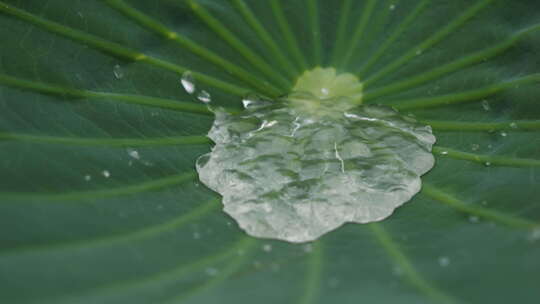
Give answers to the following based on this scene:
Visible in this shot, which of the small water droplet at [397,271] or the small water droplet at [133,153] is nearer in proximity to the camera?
the small water droplet at [397,271]

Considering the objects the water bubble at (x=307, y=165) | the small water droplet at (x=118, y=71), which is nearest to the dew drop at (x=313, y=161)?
the water bubble at (x=307, y=165)

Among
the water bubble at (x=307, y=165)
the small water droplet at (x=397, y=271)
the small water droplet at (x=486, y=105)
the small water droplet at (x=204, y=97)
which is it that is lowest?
the small water droplet at (x=397, y=271)

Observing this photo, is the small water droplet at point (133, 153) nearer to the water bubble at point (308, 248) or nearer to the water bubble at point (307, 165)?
the water bubble at point (307, 165)

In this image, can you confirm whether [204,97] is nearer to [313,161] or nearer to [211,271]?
[313,161]

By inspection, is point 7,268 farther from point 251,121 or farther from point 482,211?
point 482,211

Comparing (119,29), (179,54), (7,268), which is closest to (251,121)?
(179,54)

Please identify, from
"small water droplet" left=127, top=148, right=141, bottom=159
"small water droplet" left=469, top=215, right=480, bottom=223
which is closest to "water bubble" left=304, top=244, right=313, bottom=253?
"small water droplet" left=469, top=215, right=480, bottom=223
